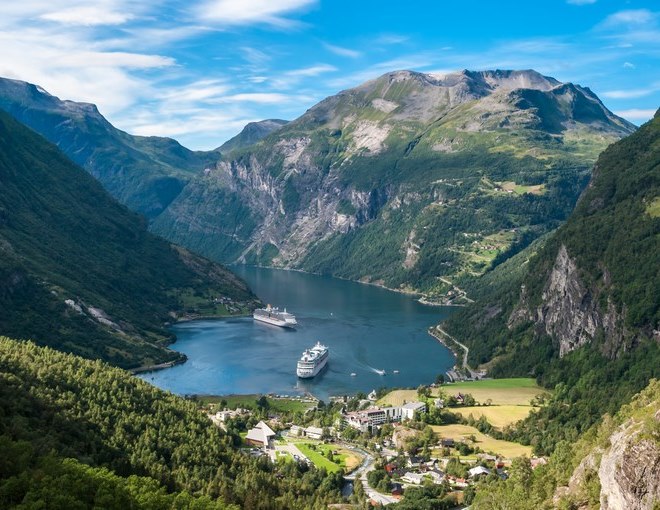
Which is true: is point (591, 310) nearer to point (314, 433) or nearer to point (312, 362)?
point (312, 362)

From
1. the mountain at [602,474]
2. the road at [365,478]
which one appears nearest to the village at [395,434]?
the road at [365,478]

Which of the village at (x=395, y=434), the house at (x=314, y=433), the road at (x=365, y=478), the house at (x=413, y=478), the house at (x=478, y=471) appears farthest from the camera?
the house at (x=314, y=433)

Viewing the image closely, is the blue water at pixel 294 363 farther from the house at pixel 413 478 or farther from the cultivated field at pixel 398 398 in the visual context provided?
the house at pixel 413 478

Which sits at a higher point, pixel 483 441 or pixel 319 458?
pixel 483 441

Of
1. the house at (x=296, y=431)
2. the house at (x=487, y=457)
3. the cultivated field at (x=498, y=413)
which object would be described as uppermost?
the cultivated field at (x=498, y=413)

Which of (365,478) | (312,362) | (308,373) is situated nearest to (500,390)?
(308,373)

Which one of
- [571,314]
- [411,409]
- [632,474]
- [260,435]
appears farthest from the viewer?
[571,314]
